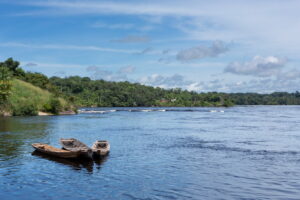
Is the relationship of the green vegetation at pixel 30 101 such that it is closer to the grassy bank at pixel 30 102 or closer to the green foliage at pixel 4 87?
the grassy bank at pixel 30 102

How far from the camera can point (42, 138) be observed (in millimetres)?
52656

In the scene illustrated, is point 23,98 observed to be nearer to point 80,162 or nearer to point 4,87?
point 4,87

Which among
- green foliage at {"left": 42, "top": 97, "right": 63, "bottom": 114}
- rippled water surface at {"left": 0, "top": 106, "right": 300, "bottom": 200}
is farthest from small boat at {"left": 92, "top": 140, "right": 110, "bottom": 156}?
green foliage at {"left": 42, "top": 97, "right": 63, "bottom": 114}

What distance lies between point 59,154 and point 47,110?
90.9 meters

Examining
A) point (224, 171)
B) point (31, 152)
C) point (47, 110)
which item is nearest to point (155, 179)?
point (224, 171)

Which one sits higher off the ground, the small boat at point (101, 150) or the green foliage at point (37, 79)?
the green foliage at point (37, 79)

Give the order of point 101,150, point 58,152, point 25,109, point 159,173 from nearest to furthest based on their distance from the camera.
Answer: point 159,173 → point 58,152 → point 101,150 → point 25,109

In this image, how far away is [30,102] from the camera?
116875 mm

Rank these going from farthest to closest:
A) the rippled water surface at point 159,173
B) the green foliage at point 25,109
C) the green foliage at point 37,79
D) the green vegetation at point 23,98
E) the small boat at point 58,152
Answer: the green foliage at point 37,79, the green foliage at point 25,109, the green vegetation at point 23,98, the small boat at point 58,152, the rippled water surface at point 159,173

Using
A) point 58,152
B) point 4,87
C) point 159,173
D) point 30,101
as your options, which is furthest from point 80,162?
point 30,101

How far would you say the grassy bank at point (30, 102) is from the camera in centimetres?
11131

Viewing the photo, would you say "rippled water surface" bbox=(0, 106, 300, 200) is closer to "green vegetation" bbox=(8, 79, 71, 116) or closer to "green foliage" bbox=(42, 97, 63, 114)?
"green vegetation" bbox=(8, 79, 71, 116)

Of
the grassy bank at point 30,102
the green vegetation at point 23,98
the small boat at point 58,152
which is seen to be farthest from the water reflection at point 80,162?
the grassy bank at point 30,102

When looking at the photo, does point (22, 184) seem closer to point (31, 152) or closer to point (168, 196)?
point (168, 196)
